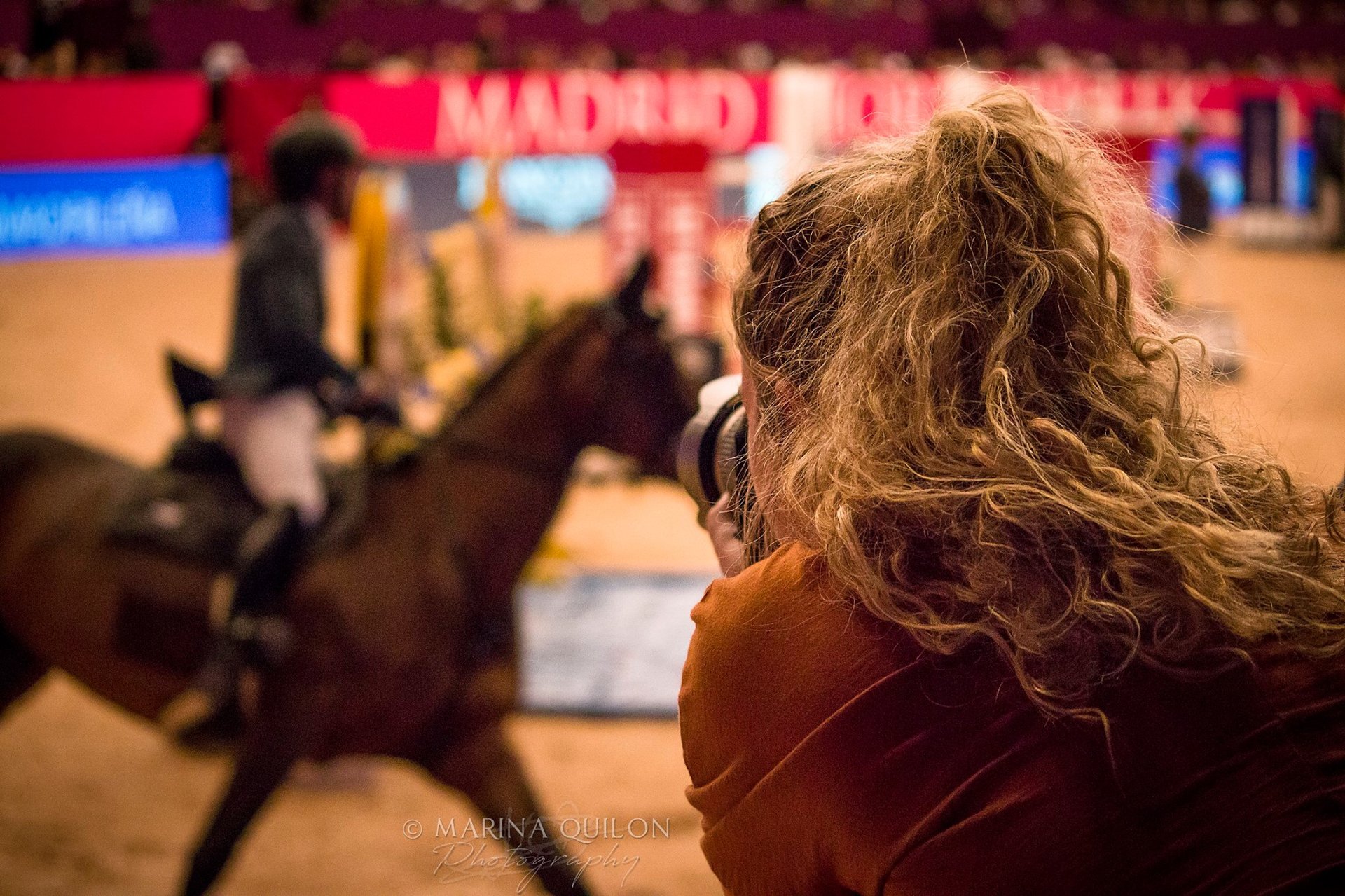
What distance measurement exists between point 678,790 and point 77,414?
6.72 m

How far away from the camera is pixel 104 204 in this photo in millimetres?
6895

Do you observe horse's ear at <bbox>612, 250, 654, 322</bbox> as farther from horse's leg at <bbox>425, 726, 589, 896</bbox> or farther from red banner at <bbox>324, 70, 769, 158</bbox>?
red banner at <bbox>324, 70, 769, 158</bbox>

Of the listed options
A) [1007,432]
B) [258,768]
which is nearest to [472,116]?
[258,768]

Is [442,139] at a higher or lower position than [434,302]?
higher

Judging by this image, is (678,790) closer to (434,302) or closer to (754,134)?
(434,302)

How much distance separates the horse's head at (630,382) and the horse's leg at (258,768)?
95 cm

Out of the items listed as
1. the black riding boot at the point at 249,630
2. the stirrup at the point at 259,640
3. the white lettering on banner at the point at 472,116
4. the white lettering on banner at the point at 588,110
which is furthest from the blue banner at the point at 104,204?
the stirrup at the point at 259,640

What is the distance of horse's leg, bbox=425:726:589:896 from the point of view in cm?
231

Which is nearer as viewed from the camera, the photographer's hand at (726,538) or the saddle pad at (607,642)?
the photographer's hand at (726,538)

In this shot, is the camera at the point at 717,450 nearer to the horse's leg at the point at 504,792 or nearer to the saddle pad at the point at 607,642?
the horse's leg at the point at 504,792

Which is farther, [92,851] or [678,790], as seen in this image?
[678,790]

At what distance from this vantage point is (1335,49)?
16.8 m

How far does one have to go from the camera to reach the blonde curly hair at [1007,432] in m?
0.72

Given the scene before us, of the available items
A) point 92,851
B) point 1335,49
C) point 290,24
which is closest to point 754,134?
point 290,24
